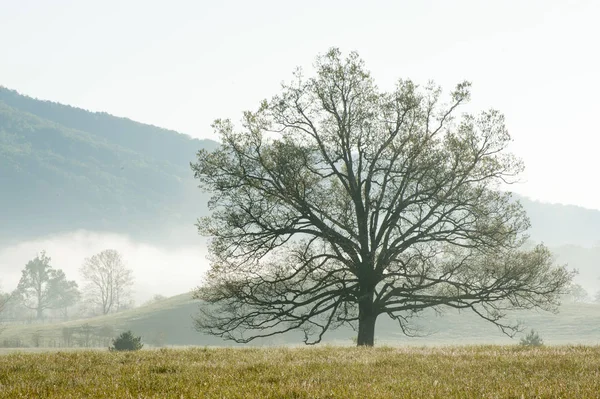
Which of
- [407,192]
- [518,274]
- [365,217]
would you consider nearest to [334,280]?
[365,217]

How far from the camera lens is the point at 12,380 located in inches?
484

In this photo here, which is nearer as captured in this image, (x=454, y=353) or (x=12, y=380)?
(x=12, y=380)

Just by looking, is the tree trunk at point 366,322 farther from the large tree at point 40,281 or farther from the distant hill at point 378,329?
the large tree at point 40,281

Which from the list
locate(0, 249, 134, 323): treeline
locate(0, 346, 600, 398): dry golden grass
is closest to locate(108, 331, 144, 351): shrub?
locate(0, 346, 600, 398): dry golden grass

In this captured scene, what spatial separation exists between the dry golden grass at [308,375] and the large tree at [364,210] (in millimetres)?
9488

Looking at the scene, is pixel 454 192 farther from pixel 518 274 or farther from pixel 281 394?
pixel 281 394

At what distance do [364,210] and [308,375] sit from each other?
1565cm

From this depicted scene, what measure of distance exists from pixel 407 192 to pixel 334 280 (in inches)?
204

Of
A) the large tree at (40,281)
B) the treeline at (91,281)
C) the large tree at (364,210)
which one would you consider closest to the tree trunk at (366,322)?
the large tree at (364,210)

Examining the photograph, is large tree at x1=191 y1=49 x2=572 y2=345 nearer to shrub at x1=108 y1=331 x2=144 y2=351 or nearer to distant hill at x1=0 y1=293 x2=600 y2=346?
shrub at x1=108 y1=331 x2=144 y2=351

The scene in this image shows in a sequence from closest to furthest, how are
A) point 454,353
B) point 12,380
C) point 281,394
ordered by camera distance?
point 281,394 < point 12,380 < point 454,353

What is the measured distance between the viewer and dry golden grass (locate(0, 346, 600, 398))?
9.95 m

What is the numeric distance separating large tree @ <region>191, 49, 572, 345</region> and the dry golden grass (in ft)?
31.1

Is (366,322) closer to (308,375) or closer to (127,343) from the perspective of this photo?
(308,375)
